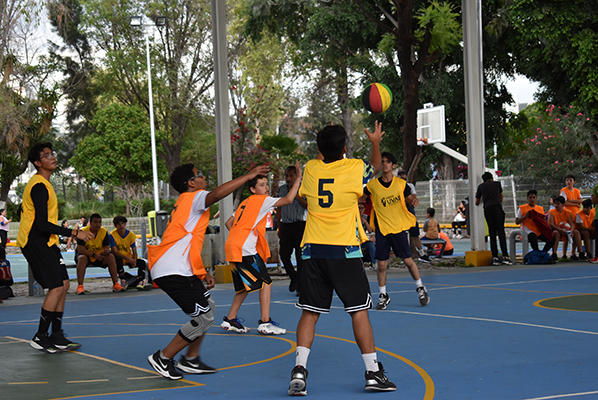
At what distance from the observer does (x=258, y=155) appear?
83.1 ft

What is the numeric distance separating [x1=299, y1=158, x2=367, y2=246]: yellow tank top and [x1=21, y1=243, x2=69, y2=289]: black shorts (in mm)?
2757

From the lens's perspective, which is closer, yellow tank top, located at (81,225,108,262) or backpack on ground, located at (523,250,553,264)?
yellow tank top, located at (81,225,108,262)

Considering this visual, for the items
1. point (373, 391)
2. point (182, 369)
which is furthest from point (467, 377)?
point (182, 369)

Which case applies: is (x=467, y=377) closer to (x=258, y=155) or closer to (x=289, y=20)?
(x=258, y=155)

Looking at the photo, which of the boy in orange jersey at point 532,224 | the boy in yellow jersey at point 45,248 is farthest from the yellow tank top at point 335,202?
the boy in orange jersey at point 532,224

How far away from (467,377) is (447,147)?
23048 mm

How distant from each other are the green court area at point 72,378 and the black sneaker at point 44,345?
8cm

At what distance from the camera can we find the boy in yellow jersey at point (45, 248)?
20.1 ft

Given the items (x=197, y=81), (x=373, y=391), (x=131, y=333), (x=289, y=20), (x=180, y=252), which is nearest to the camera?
(x=373, y=391)

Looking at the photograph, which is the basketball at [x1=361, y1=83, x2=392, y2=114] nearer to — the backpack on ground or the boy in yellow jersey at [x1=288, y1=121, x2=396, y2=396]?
the boy in yellow jersey at [x1=288, y1=121, x2=396, y2=396]

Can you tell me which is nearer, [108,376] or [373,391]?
[373,391]

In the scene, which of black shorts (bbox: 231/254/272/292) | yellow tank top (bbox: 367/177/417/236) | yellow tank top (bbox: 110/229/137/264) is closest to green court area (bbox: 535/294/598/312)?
yellow tank top (bbox: 367/177/417/236)

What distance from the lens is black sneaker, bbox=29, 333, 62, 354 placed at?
20.0ft

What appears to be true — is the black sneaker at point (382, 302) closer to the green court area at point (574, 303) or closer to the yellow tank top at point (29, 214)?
the green court area at point (574, 303)
